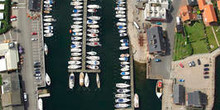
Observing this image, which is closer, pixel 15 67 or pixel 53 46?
pixel 15 67

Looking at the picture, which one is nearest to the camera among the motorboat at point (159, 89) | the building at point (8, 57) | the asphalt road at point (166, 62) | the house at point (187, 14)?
the building at point (8, 57)

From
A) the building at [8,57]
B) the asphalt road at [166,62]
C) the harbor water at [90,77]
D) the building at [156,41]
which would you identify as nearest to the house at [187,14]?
the asphalt road at [166,62]

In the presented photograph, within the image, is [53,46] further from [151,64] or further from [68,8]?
[151,64]

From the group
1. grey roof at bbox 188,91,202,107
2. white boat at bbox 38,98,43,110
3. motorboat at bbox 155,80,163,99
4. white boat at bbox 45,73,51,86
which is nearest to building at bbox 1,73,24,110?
white boat at bbox 38,98,43,110

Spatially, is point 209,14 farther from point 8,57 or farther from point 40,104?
point 8,57

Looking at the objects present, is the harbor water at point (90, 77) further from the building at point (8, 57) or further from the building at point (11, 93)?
the building at point (8, 57)

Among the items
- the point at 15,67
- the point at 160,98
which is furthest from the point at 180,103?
the point at 15,67

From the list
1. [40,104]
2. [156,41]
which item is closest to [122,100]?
[156,41]
